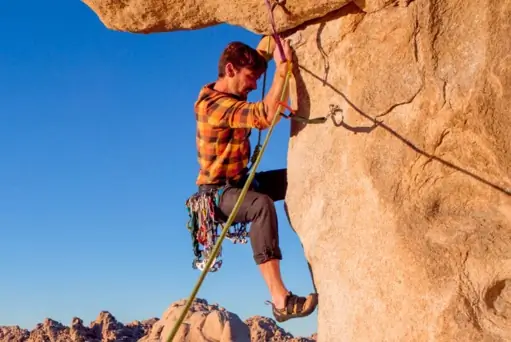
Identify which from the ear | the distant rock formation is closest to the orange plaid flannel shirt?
the ear

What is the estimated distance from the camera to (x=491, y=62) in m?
4.97

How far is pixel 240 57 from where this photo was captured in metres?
Result: 5.97

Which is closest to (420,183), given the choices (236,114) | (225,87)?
(236,114)

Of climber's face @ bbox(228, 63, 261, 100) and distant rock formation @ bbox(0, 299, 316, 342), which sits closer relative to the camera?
climber's face @ bbox(228, 63, 261, 100)

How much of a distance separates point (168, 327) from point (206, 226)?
16.3m

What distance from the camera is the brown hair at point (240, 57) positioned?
5.98 metres

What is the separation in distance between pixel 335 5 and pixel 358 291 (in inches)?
89.6

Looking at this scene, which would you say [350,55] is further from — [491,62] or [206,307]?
[206,307]

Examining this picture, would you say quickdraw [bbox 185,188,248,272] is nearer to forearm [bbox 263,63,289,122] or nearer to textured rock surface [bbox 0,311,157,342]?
forearm [bbox 263,63,289,122]

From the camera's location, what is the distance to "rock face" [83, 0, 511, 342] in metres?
4.76

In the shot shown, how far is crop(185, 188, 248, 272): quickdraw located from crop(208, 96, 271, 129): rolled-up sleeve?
2.01 ft

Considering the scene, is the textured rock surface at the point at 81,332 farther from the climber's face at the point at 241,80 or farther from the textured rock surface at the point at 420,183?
the textured rock surface at the point at 420,183

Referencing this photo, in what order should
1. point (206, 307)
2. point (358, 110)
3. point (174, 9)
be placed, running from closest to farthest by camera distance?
1. point (358, 110)
2. point (174, 9)
3. point (206, 307)

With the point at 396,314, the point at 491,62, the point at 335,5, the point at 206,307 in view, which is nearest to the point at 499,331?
the point at 396,314
